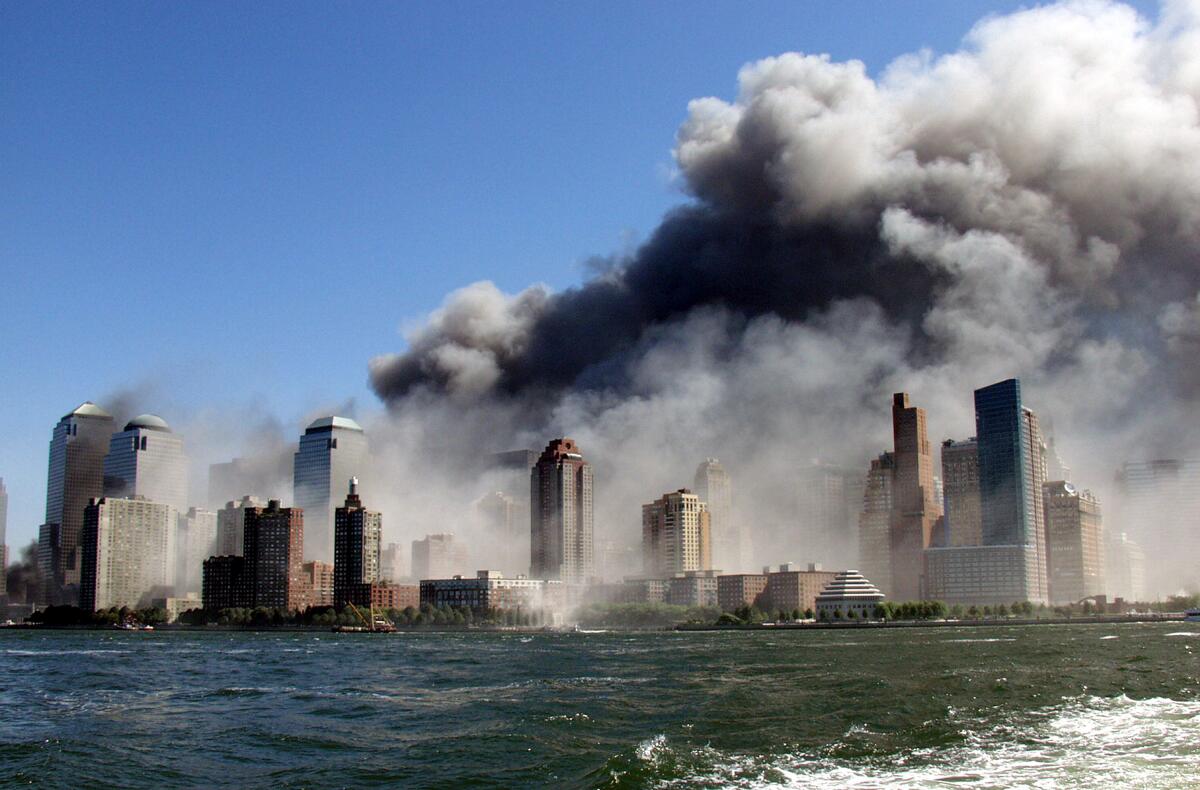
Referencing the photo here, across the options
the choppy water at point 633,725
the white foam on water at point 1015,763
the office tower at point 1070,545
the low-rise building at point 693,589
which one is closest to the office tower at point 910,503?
the office tower at point 1070,545

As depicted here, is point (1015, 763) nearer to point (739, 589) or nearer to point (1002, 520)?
point (1002, 520)

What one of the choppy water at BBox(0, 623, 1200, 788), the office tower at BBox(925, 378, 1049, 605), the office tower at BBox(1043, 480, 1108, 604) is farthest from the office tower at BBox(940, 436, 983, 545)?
the choppy water at BBox(0, 623, 1200, 788)

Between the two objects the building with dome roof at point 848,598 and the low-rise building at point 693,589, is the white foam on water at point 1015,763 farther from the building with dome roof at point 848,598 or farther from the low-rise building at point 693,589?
the low-rise building at point 693,589

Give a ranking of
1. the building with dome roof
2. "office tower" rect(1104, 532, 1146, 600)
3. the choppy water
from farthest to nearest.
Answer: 1. "office tower" rect(1104, 532, 1146, 600)
2. the building with dome roof
3. the choppy water

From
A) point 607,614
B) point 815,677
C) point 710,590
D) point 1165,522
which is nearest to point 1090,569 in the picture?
point 1165,522

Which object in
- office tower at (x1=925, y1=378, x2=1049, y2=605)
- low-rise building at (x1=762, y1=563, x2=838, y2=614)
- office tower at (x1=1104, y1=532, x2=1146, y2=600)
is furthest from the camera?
office tower at (x1=1104, y1=532, x2=1146, y2=600)

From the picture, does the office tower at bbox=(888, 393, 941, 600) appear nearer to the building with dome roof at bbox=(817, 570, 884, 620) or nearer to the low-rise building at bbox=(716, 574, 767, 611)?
the building with dome roof at bbox=(817, 570, 884, 620)

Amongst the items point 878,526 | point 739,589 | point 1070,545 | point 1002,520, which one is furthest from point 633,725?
point 878,526
